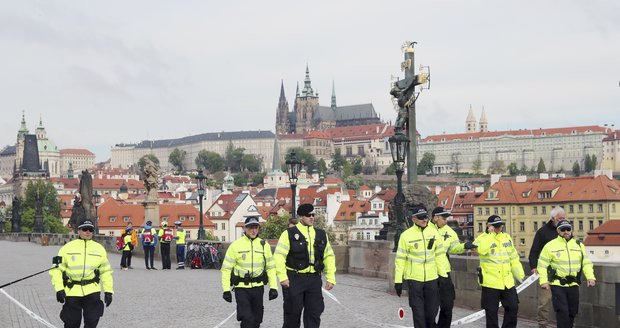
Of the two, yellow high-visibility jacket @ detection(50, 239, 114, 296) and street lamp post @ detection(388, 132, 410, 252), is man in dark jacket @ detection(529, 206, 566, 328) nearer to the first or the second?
yellow high-visibility jacket @ detection(50, 239, 114, 296)

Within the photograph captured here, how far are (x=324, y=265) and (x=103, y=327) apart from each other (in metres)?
4.08

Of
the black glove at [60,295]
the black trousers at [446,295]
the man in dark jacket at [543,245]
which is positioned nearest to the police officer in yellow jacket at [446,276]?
the black trousers at [446,295]

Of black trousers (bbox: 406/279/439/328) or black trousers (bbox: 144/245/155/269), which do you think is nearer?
black trousers (bbox: 406/279/439/328)

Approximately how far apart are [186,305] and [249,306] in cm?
592

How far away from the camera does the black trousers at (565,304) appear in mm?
11664

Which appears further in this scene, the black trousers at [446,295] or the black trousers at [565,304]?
the black trousers at [446,295]

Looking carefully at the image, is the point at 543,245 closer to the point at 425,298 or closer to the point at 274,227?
the point at 425,298

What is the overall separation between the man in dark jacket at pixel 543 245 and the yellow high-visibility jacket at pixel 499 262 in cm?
52

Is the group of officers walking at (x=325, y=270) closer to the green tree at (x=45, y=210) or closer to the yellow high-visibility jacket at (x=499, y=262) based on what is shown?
the yellow high-visibility jacket at (x=499, y=262)

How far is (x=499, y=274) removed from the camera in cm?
1191

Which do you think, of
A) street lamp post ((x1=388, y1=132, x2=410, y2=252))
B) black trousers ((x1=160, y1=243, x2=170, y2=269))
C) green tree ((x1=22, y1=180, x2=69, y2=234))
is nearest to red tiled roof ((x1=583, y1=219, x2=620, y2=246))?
green tree ((x1=22, y1=180, x2=69, y2=234))

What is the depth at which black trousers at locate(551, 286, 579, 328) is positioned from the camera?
38.3 feet

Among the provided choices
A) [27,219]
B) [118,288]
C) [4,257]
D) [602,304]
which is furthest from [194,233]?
[602,304]

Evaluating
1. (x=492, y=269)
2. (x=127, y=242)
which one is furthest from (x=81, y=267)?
(x=127, y=242)
